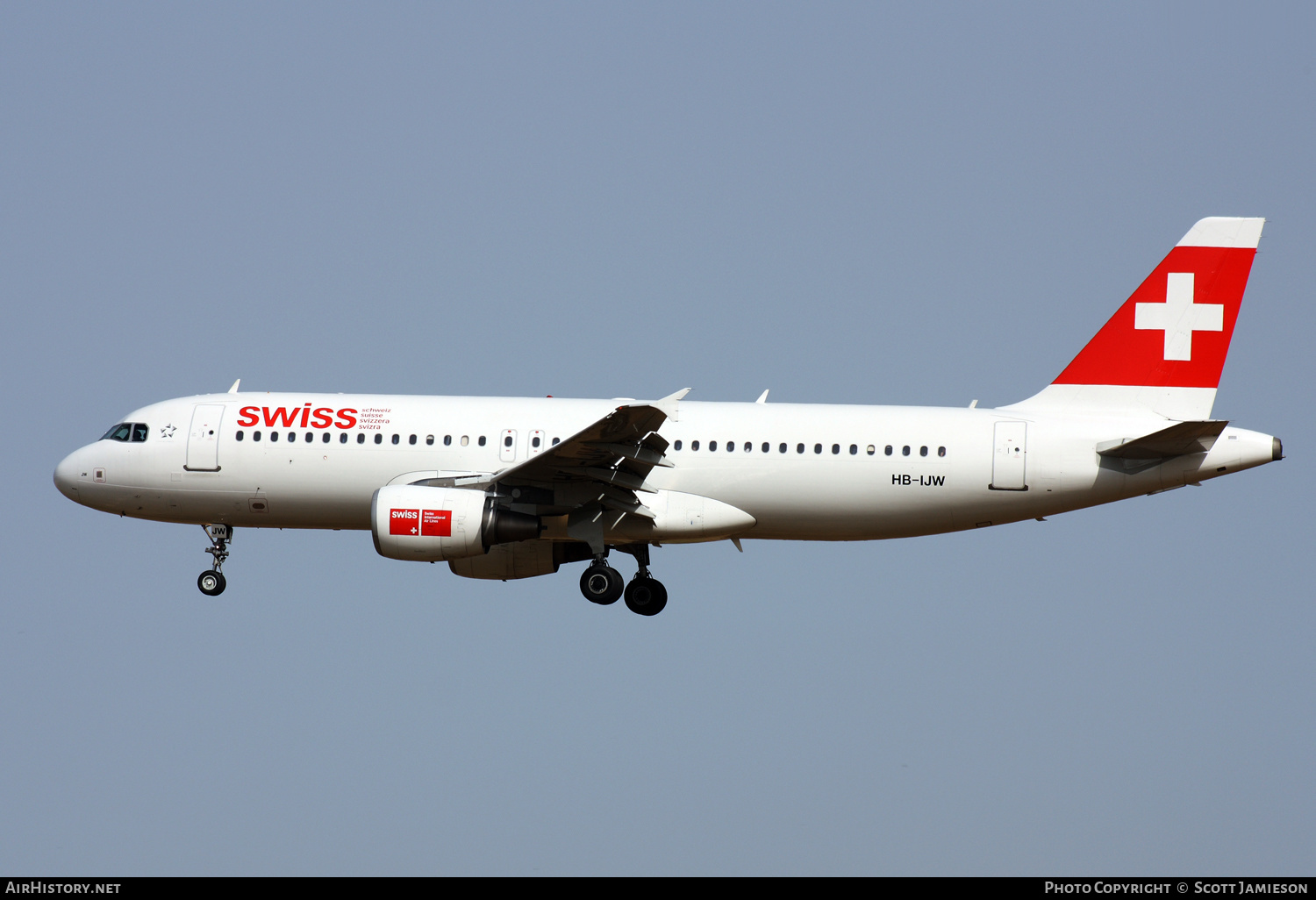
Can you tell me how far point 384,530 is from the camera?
2875cm

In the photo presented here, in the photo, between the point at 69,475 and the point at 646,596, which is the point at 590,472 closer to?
the point at 646,596

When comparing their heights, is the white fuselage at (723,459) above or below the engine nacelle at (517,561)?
above

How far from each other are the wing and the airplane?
54mm

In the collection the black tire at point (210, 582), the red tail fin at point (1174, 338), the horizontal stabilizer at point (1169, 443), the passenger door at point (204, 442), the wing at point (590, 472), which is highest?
the red tail fin at point (1174, 338)

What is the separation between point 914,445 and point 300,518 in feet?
43.2

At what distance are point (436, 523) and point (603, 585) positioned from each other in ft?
12.9

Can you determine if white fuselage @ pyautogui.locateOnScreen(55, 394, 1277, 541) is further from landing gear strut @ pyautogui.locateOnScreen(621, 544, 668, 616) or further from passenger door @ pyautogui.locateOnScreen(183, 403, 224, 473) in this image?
landing gear strut @ pyautogui.locateOnScreen(621, 544, 668, 616)

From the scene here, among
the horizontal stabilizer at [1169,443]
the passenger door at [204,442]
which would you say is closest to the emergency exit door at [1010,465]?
the horizontal stabilizer at [1169,443]

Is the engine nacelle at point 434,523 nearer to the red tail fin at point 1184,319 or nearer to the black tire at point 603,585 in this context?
the black tire at point 603,585

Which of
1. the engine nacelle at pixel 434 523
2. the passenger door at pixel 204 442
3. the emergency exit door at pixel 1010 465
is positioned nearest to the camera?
the engine nacelle at pixel 434 523

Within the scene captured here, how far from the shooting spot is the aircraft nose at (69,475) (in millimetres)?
32438

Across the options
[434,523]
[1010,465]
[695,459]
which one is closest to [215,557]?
[434,523]

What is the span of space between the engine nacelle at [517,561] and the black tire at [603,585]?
2343 millimetres

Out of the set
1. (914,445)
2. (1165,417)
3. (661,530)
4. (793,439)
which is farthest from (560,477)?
(1165,417)
